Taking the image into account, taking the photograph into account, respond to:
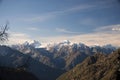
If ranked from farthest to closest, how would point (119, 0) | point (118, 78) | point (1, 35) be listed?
point (118, 78) → point (1, 35) → point (119, 0)

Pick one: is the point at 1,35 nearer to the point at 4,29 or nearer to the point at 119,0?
the point at 4,29

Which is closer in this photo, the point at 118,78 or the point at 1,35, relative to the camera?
the point at 1,35

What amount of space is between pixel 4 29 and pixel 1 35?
2.97 feet

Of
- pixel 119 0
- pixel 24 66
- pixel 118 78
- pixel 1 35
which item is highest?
pixel 119 0

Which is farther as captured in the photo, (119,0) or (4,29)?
(4,29)

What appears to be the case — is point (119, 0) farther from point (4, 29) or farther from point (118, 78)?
point (118, 78)

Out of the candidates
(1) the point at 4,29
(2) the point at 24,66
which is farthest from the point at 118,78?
(1) the point at 4,29

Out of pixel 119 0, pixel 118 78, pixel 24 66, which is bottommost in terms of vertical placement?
pixel 118 78

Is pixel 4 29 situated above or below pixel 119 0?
below

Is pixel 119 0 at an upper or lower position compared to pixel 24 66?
upper

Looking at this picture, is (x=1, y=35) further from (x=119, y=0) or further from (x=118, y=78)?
(x=118, y=78)

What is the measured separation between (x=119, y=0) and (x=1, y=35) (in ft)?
41.3

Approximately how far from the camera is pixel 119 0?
22.9 m

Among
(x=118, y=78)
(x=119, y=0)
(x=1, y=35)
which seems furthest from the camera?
(x=118, y=78)
